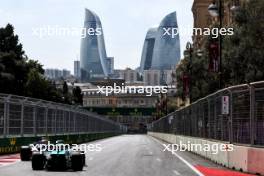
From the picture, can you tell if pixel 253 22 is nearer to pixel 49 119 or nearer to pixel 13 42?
pixel 49 119

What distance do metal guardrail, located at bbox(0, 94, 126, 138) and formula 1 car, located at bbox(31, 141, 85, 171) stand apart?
11311mm

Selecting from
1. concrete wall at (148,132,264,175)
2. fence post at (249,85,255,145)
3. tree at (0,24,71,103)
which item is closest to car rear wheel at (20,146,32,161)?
concrete wall at (148,132,264,175)

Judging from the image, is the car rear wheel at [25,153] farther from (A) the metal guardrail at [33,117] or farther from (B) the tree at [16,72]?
(B) the tree at [16,72]

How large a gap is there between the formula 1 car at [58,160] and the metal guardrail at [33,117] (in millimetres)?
11311

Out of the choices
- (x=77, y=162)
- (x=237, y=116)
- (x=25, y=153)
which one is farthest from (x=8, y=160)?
(x=237, y=116)

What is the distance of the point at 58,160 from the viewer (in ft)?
72.8

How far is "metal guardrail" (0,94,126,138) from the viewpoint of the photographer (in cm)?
3419

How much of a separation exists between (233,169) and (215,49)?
15.7 m

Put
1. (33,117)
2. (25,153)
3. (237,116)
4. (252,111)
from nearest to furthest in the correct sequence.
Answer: (252,111), (237,116), (25,153), (33,117)

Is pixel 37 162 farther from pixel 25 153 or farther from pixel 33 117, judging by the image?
pixel 33 117

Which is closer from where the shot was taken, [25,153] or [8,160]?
[25,153]

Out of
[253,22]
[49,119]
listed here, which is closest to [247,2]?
[253,22]

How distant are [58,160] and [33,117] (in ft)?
61.2

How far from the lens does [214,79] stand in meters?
70.2
